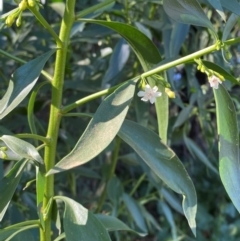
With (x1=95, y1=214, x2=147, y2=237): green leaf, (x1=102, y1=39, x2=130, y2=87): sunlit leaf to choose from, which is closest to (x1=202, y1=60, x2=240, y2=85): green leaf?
(x1=95, y1=214, x2=147, y2=237): green leaf

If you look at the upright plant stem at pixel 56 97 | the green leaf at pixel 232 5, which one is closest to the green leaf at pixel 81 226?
the upright plant stem at pixel 56 97

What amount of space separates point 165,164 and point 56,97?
15 centimetres

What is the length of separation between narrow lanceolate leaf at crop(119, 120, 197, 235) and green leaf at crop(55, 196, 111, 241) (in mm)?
97

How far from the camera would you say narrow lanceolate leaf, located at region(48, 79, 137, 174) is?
52cm

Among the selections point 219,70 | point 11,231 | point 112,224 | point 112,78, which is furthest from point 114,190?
point 219,70

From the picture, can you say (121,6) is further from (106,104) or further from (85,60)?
(106,104)

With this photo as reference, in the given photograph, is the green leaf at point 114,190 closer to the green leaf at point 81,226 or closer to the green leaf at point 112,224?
the green leaf at point 112,224

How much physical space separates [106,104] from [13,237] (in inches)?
10.2

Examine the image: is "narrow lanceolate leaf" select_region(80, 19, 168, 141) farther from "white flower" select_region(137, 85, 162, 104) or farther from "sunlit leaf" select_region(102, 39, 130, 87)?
"sunlit leaf" select_region(102, 39, 130, 87)

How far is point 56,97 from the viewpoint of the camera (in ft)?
2.05

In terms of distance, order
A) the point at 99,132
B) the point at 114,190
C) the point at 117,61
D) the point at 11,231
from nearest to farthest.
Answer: the point at 99,132, the point at 11,231, the point at 117,61, the point at 114,190

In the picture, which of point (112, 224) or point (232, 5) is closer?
point (232, 5)

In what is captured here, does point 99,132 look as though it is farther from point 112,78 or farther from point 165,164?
point 112,78

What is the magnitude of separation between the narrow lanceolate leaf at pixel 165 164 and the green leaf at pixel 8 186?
0.13 metres
